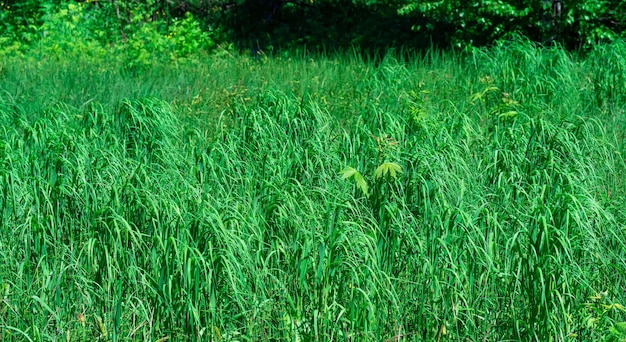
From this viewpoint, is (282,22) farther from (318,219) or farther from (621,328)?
(621,328)

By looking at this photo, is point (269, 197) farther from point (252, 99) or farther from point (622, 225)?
point (252, 99)

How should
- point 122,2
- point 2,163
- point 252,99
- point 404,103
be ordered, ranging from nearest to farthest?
point 2,163 < point 404,103 < point 252,99 < point 122,2

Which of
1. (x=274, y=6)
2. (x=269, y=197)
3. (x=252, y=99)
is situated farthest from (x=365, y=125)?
(x=274, y=6)

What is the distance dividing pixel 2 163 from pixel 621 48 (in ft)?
17.2

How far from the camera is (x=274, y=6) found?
40.5ft

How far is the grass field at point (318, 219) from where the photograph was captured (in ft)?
11.1

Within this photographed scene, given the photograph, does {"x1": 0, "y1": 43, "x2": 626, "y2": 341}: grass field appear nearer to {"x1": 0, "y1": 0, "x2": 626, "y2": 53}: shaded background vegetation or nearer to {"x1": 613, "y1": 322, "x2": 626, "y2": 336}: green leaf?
{"x1": 613, "y1": 322, "x2": 626, "y2": 336}: green leaf

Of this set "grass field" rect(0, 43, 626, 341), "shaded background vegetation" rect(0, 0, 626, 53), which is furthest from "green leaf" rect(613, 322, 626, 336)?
"shaded background vegetation" rect(0, 0, 626, 53)

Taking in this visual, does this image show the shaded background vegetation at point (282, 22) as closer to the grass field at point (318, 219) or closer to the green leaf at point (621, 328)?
the grass field at point (318, 219)

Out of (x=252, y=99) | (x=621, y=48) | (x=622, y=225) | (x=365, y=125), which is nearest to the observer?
(x=622, y=225)

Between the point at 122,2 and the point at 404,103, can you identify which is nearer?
the point at 404,103

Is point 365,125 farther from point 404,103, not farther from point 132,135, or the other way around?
point 132,135

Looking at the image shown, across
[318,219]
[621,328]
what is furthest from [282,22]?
[621,328]

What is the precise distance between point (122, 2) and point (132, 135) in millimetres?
6697
